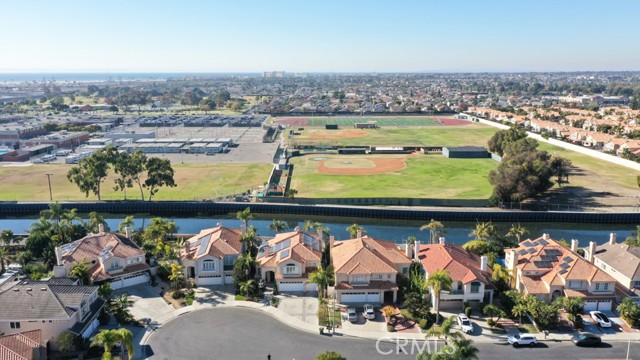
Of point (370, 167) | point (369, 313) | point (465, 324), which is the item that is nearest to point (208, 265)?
point (369, 313)

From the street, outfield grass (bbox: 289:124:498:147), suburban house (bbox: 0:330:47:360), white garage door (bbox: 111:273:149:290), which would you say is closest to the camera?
suburban house (bbox: 0:330:47:360)

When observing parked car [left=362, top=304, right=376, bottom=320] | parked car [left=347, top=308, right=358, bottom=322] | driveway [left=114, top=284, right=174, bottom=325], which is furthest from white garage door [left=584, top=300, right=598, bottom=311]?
driveway [left=114, top=284, right=174, bottom=325]

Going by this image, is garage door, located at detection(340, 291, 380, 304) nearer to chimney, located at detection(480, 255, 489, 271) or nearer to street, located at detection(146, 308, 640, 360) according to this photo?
street, located at detection(146, 308, 640, 360)

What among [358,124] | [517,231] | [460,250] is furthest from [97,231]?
[358,124]

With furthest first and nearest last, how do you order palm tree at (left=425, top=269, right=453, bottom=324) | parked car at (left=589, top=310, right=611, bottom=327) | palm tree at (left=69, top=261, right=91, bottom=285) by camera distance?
palm tree at (left=69, top=261, right=91, bottom=285) → parked car at (left=589, top=310, right=611, bottom=327) → palm tree at (left=425, top=269, right=453, bottom=324)

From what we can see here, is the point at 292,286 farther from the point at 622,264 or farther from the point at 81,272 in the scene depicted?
the point at 622,264

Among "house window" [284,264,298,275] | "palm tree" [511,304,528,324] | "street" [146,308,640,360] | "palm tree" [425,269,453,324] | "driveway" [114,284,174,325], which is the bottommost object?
"street" [146,308,640,360]
